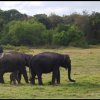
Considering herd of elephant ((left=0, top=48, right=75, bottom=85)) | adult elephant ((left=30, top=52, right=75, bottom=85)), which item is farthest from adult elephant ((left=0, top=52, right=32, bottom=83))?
adult elephant ((left=30, top=52, right=75, bottom=85))

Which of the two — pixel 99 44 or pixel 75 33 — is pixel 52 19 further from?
pixel 75 33

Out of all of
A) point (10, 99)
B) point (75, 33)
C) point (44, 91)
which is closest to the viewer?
point (10, 99)

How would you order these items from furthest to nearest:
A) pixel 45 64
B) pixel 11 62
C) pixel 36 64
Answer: pixel 11 62 < pixel 45 64 < pixel 36 64

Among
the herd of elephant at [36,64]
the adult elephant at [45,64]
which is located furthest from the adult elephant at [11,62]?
the adult elephant at [45,64]

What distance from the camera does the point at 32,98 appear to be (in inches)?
467

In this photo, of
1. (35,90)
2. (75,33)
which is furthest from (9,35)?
(35,90)

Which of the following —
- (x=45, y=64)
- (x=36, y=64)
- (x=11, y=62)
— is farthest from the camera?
(x=11, y=62)

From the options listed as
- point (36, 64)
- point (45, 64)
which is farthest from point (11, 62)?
point (45, 64)

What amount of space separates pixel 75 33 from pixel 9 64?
126 ft

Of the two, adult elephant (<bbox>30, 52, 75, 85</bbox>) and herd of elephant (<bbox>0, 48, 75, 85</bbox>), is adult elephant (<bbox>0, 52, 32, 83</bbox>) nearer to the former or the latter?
herd of elephant (<bbox>0, 48, 75, 85</bbox>)

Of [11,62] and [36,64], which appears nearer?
[36,64]

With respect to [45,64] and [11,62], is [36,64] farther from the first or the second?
[11,62]

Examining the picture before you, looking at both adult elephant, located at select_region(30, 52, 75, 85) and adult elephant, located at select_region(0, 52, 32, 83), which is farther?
A: adult elephant, located at select_region(0, 52, 32, 83)

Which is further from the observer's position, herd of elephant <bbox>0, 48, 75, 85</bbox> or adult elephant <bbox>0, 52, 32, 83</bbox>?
adult elephant <bbox>0, 52, 32, 83</bbox>
